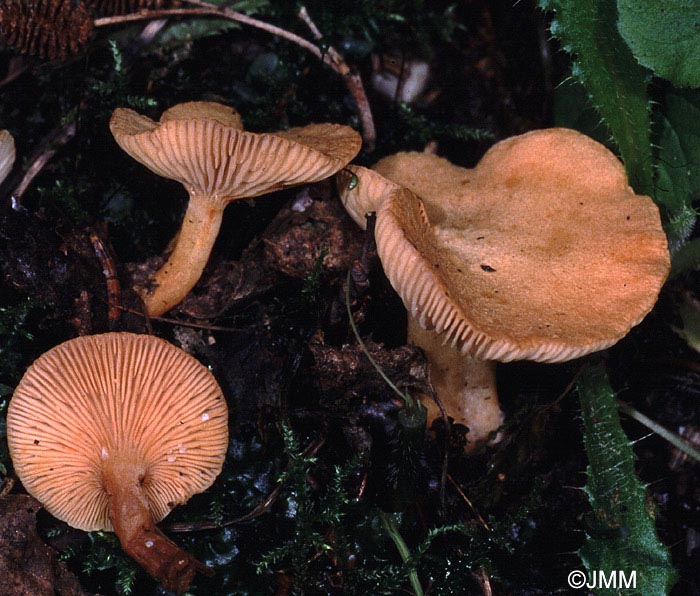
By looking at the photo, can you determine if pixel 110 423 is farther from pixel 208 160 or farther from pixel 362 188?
pixel 362 188

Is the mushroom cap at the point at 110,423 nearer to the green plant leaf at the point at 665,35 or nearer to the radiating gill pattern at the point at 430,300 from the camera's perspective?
the radiating gill pattern at the point at 430,300

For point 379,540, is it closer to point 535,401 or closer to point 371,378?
point 371,378

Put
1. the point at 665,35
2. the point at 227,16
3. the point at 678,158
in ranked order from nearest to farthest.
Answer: the point at 665,35
the point at 678,158
the point at 227,16

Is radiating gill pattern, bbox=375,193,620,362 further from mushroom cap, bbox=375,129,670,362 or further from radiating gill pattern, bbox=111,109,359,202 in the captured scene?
radiating gill pattern, bbox=111,109,359,202

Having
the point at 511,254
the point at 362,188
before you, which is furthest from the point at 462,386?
the point at 362,188

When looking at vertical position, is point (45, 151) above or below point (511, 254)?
above

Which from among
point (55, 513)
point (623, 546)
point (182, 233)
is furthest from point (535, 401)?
point (55, 513)

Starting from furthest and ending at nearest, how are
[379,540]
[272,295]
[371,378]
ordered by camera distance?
[272,295]
[371,378]
[379,540]

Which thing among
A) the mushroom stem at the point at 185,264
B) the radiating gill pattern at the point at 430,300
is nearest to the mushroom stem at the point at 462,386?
the radiating gill pattern at the point at 430,300
